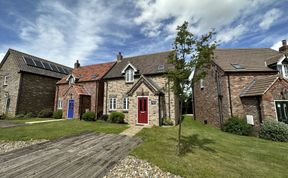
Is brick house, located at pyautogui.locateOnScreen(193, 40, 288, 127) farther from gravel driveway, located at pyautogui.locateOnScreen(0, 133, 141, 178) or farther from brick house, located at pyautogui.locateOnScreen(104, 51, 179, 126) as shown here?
gravel driveway, located at pyautogui.locateOnScreen(0, 133, 141, 178)

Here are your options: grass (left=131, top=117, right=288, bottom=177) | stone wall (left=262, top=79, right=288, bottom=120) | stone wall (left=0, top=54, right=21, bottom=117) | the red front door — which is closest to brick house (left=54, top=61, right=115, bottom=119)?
stone wall (left=0, top=54, right=21, bottom=117)

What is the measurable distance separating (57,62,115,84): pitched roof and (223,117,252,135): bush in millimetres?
17276

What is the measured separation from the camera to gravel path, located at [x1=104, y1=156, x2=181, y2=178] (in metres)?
5.30

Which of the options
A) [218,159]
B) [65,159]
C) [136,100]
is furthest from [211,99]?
[65,159]

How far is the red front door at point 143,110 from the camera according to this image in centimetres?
1572

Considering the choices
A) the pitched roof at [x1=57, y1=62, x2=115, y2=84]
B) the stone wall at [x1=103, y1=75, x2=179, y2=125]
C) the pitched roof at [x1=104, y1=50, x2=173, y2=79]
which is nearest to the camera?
the stone wall at [x1=103, y1=75, x2=179, y2=125]

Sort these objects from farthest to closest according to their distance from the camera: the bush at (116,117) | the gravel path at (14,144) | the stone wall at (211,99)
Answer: the bush at (116,117), the stone wall at (211,99), the gravel path at (14,144)

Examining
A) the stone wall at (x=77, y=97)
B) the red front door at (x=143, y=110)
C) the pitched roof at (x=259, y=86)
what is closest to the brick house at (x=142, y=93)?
the red front door at (x=143, y=110)

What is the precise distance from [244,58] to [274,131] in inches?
384

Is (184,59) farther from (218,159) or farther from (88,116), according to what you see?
(88,116)

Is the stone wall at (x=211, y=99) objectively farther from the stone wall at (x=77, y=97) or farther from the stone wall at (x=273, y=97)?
the stone wall at (x=77, y=97)

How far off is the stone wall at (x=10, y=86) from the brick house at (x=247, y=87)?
28087mm

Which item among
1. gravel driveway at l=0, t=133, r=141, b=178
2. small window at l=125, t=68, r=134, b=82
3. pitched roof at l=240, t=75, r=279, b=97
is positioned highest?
small window at l=125, t=68, r=134, b=82

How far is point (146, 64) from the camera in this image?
2011 cm
